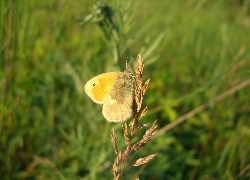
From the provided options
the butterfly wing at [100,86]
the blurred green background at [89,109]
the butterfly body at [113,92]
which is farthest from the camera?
the blurred green background at [89,109]

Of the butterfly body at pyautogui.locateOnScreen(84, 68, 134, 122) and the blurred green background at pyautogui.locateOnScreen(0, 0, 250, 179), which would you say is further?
the blurred green background at pyautogui.locateOnScreen(0, 0, 250, 179)

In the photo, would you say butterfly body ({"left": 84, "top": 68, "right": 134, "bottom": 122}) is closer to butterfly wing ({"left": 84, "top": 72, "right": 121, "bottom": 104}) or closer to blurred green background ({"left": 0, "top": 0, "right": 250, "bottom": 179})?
butterfly wing ({"left": 84, "top": 72, "right": 121, "bottom": 104})

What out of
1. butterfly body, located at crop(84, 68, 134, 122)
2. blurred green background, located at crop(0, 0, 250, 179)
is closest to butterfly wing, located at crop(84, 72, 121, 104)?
butterfly body, located at crop(84, 68, 134, 122)

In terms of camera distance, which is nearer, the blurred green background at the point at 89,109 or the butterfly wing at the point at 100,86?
the butterfly wing at the point at 100,86

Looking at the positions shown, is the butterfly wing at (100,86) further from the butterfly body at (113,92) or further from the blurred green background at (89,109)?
the blurred green background at (89,109)

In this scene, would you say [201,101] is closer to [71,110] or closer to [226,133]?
[226,133]

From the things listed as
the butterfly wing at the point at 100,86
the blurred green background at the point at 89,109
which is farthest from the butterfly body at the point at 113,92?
the blurred green background at the point at 89,109

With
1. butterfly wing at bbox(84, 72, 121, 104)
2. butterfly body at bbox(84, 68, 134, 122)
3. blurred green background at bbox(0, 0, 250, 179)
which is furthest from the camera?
blurred green background at bbox(0, 0, 250, 179)

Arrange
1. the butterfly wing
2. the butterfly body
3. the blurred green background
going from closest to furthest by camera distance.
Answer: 1. the butterfly body
2. the butterfly wing
3. the blurred green background

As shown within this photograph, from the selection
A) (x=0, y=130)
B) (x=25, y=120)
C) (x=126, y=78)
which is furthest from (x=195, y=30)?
(x=0, y=130)

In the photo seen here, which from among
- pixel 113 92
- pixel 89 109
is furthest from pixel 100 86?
pixel 89 109

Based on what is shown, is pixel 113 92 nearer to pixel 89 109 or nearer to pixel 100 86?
pixel 100 86
